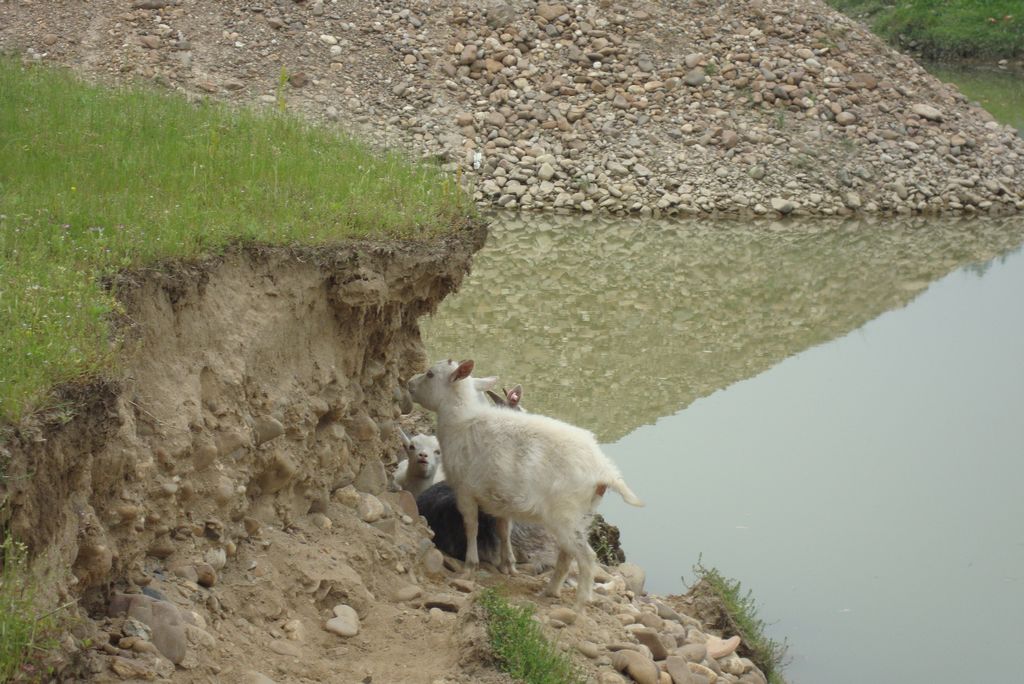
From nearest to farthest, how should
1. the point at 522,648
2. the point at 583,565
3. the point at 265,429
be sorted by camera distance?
the point at 522,648 → the point at 265,429 → the point at 583,565

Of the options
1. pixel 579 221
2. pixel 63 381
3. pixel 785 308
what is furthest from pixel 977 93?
pixel 63 381

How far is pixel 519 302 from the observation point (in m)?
17.0

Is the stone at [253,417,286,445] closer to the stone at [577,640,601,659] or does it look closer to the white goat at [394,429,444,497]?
the stone at [577,640,601,659]

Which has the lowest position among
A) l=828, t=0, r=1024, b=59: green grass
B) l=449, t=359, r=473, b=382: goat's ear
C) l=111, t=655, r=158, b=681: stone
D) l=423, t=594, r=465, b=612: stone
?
l=828, t=0, r=1024, b=59: green grass

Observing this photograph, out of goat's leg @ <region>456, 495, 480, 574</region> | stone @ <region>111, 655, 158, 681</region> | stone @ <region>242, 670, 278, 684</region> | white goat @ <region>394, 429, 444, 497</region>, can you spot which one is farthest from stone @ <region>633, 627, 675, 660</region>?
stone @ <region>111, 655, 158, 681</region>

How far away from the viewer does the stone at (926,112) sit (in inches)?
1056

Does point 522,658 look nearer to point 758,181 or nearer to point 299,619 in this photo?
point 299,619

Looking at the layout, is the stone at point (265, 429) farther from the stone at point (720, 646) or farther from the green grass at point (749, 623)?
the green grass at point (749, 623)

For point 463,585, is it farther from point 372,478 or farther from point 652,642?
point 652,642

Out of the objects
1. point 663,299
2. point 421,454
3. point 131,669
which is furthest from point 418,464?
point 663,299

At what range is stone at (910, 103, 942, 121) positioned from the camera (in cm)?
2681

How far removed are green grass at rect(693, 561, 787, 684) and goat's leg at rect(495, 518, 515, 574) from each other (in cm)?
170

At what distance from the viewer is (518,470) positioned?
796 cm

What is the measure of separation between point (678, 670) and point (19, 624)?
170 inches
